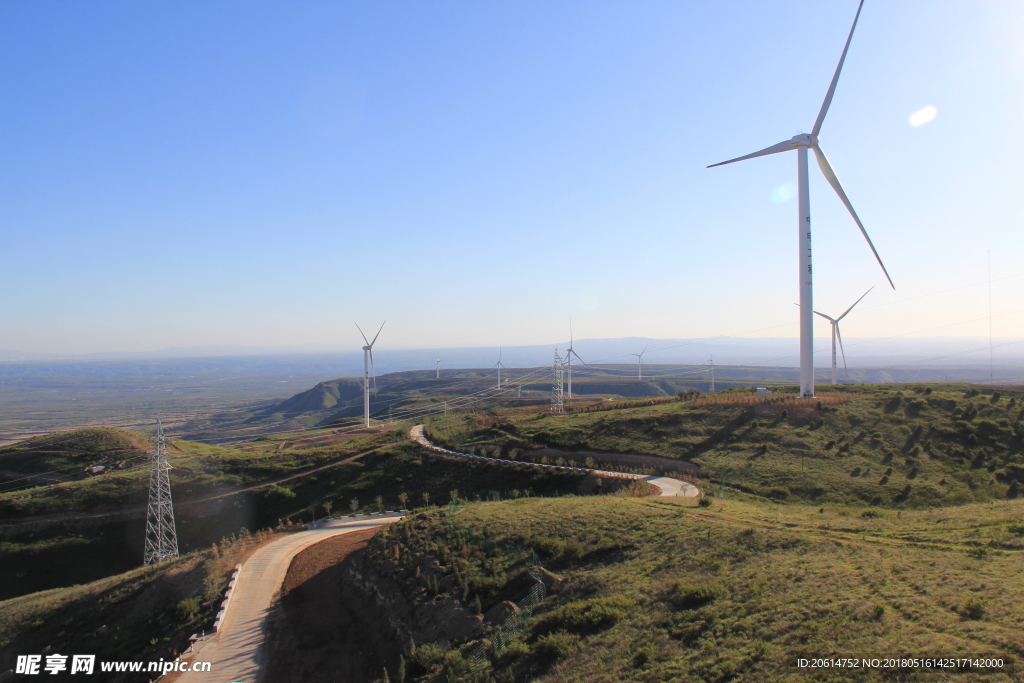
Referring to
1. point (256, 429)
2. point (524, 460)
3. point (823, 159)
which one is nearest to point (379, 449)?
point (524, 460)

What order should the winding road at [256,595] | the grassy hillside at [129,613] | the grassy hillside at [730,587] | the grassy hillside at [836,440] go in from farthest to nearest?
the grassy hillside at [836,440]
the grassy hillside at [129,613]
the winding road at [256,595]
the grassy hillside at [730,587]

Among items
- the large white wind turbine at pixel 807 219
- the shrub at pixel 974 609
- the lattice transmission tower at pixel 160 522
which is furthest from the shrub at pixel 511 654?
the large white wind turbine at pixel 807 219

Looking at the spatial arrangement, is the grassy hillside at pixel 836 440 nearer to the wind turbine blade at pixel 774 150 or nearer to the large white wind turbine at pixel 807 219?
the large white wind turbine at pixel 807 219

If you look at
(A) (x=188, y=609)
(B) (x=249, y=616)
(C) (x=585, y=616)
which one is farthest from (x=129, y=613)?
(C) (x=585, y=616)

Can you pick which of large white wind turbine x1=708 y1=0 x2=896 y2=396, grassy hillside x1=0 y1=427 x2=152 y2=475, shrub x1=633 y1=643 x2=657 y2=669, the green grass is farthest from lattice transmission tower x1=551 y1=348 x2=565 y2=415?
shrub x1=633 y1=643 x2=657 y2=669

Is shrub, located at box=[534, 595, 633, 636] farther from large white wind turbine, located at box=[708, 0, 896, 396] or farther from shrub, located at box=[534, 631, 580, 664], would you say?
large white wind turbine, located at box=[708, 0, 896, 396]

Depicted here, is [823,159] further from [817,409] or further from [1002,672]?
[1002,672]

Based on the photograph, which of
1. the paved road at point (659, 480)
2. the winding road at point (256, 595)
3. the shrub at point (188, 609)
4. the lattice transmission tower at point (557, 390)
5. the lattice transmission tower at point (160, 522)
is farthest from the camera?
the lattice transmission tower at point (557, 390)
